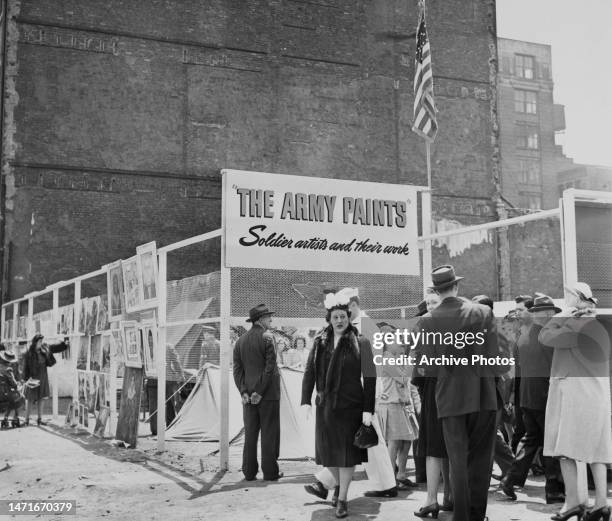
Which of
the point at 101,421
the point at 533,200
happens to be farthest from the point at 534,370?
the point at 533,200

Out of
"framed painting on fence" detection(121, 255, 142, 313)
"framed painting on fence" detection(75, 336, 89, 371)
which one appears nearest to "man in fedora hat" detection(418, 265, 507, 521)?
"framed painting on fence" detection(121, 255, 142, 313)

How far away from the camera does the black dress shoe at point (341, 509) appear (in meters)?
6.74

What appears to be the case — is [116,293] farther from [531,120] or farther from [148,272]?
[531,120]

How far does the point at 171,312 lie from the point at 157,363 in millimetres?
4200

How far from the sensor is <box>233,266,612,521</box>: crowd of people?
5992 millimetres

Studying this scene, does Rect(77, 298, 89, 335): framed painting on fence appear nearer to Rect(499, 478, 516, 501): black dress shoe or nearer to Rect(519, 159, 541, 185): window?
Rect(499, 478, 516, 501): black dress shoe

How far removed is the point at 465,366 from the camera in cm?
593

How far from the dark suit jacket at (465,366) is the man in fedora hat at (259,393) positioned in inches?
120

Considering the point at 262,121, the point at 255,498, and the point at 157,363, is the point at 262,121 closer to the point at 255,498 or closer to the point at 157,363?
the point at 157,363

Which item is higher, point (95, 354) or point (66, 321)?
point (66, 321)

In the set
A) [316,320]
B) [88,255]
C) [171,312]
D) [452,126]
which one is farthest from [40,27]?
[316,320]

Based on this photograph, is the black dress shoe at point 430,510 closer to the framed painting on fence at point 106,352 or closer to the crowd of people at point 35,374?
the framed painting on fence at point 106,352

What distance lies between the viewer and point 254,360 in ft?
29.0

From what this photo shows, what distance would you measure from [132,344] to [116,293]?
1.30 meters
